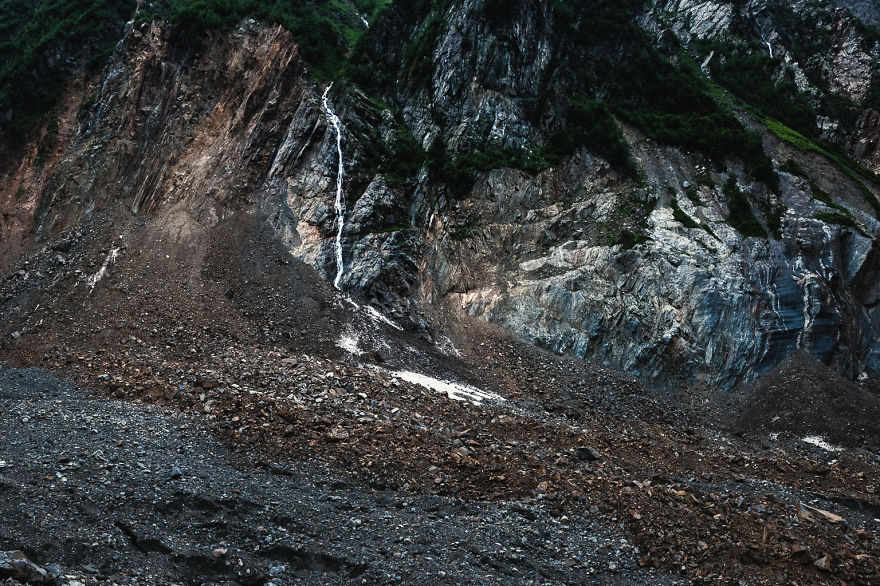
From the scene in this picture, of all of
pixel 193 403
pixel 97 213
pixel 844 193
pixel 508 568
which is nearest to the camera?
pixel 508 568

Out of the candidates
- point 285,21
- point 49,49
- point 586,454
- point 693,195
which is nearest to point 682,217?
point 693,195

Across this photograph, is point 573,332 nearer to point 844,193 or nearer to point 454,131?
point 454,131

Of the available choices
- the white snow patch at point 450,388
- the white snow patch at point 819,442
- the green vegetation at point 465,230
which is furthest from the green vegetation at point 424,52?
the white snow patch at point 819,442

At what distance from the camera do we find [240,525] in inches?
423

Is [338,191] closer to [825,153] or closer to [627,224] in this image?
[627,224]

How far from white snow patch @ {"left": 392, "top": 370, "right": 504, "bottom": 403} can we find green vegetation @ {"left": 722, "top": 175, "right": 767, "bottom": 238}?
778 inches

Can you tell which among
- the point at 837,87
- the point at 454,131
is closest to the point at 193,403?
the point at 454,131

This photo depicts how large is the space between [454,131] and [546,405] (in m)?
21.1

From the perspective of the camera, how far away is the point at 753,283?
30.4m

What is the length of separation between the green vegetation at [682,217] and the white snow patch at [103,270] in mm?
32365

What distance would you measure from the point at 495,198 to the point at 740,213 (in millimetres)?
15222

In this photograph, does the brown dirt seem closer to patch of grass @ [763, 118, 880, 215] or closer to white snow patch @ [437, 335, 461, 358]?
white snow patch @ [437, 335, 461, 358]

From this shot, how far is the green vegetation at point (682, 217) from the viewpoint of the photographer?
32469mm

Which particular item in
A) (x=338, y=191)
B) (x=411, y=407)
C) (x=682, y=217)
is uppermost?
(x=682, y=217)
